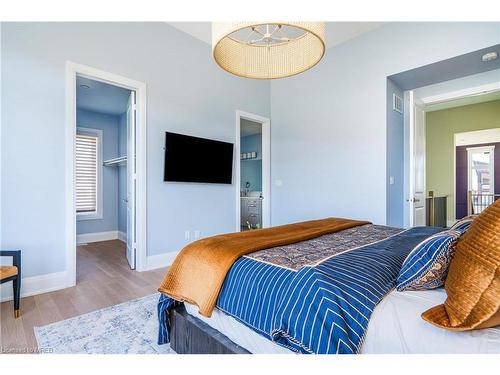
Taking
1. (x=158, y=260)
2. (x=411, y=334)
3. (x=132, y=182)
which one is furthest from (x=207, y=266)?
(x=132, y=182)

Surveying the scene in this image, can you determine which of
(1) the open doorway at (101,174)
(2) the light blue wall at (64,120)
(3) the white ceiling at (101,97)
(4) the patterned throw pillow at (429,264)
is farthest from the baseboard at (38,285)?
(4) the patterned throw pillow at (429,264)

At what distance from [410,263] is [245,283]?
0.69 m

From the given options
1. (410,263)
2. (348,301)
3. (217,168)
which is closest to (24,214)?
(217,168)

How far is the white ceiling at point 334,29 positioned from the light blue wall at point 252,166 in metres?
3.55

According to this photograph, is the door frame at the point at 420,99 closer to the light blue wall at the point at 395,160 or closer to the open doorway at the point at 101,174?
the light blue wall at the point at 395,160

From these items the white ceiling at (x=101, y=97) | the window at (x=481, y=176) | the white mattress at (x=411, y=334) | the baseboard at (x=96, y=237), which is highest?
the white ceiling at (x=101, y=97)

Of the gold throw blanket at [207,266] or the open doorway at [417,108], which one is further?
the open doorway at [417,108]

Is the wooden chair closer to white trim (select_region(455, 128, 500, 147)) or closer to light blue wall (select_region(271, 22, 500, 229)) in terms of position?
light blue wall (select_region(271, 22, 500, 229))

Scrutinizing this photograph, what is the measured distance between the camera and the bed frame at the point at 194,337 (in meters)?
1.26

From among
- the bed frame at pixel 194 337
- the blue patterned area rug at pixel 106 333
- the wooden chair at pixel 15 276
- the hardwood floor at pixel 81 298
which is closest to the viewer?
the bed frame at pixel 194 337

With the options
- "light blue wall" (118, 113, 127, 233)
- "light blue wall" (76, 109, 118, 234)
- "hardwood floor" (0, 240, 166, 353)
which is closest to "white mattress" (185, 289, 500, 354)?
"hardwood floor" (0, 240, 166, 353)

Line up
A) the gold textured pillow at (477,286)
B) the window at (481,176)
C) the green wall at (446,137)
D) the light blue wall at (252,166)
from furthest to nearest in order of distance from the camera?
the light blue wall at (252,166) → the window at (481,176) → the green wall at (446,137) → the gold textured pillow at (477,286)

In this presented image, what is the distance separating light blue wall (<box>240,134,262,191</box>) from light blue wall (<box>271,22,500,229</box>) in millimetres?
2441

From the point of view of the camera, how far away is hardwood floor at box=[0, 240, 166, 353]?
72.7 inches
